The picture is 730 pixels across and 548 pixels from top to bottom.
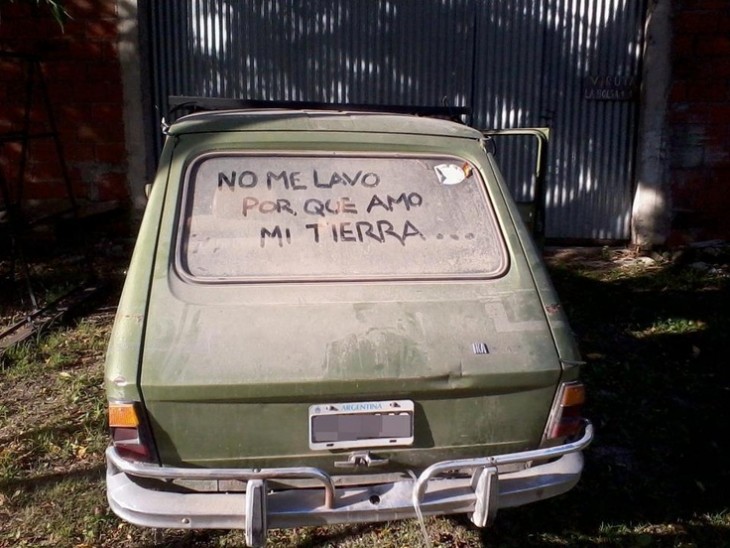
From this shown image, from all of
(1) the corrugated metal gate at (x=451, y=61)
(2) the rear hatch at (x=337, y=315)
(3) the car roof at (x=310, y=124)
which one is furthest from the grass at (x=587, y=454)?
(1) the corrugated metal gate at (x=451, y=61)

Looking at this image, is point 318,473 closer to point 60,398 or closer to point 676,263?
point 60,398

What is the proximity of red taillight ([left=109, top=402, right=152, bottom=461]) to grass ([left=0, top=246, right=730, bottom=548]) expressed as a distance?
0.85 meters

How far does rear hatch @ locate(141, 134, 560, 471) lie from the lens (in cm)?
258

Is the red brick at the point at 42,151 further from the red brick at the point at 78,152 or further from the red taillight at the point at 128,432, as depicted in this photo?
the red taillight at the point at 128,432

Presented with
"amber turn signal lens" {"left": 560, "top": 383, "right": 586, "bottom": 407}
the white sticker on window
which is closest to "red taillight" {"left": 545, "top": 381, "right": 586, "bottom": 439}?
"amber turn signal lens" {"left": 560, "top": 383, "right": 586, "bottom": 407}

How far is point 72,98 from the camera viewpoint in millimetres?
7539

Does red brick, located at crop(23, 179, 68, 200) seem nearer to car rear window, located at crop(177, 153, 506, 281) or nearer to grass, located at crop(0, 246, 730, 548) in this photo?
grass, located at crop(0, 246, 730, 548)

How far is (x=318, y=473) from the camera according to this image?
8.14 ft

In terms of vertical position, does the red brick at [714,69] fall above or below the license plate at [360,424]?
above

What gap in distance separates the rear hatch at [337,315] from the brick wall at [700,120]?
5196 mm

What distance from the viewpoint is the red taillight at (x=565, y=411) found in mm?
2764

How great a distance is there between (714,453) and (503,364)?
2.06 metres

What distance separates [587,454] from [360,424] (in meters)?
1.90

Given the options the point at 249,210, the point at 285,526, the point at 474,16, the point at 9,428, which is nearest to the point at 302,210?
the point at 249,210
